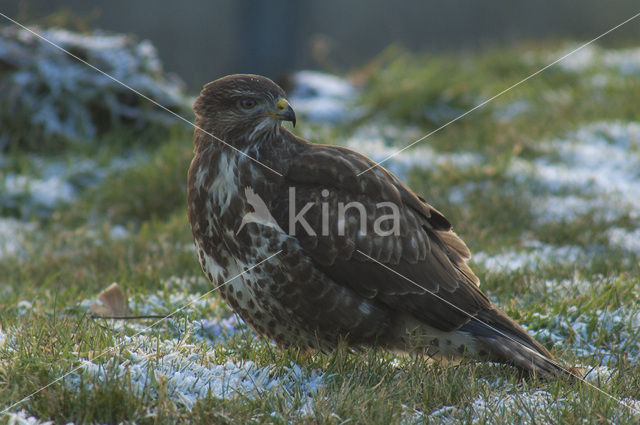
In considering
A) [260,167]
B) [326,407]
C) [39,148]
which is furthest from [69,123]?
[326,407]

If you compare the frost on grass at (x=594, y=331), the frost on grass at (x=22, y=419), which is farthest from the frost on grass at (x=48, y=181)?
the frost on grass at (x=594, y=331)

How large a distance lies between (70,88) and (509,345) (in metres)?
5.79

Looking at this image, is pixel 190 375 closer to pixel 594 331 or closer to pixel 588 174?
pixel 594 331

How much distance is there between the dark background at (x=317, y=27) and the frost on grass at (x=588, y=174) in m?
4.24

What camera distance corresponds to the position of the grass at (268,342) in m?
2.84

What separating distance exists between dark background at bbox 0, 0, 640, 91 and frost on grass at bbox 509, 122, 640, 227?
4243 mm

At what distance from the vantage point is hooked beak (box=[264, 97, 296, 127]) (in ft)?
11.9

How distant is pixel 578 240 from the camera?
18.5ft

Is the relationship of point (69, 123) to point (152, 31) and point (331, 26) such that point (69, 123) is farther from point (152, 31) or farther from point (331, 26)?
point (331, 26)

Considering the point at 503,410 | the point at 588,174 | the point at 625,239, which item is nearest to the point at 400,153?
the point at 588,174

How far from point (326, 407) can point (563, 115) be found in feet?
21.9

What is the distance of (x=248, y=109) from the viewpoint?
3652 millimetres

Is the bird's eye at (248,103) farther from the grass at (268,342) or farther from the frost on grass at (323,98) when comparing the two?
the frost on grass at (323,98)

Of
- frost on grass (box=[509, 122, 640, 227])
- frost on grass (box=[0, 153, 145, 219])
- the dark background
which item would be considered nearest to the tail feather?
frost on grass (box=[509, 122, 640, 227])
